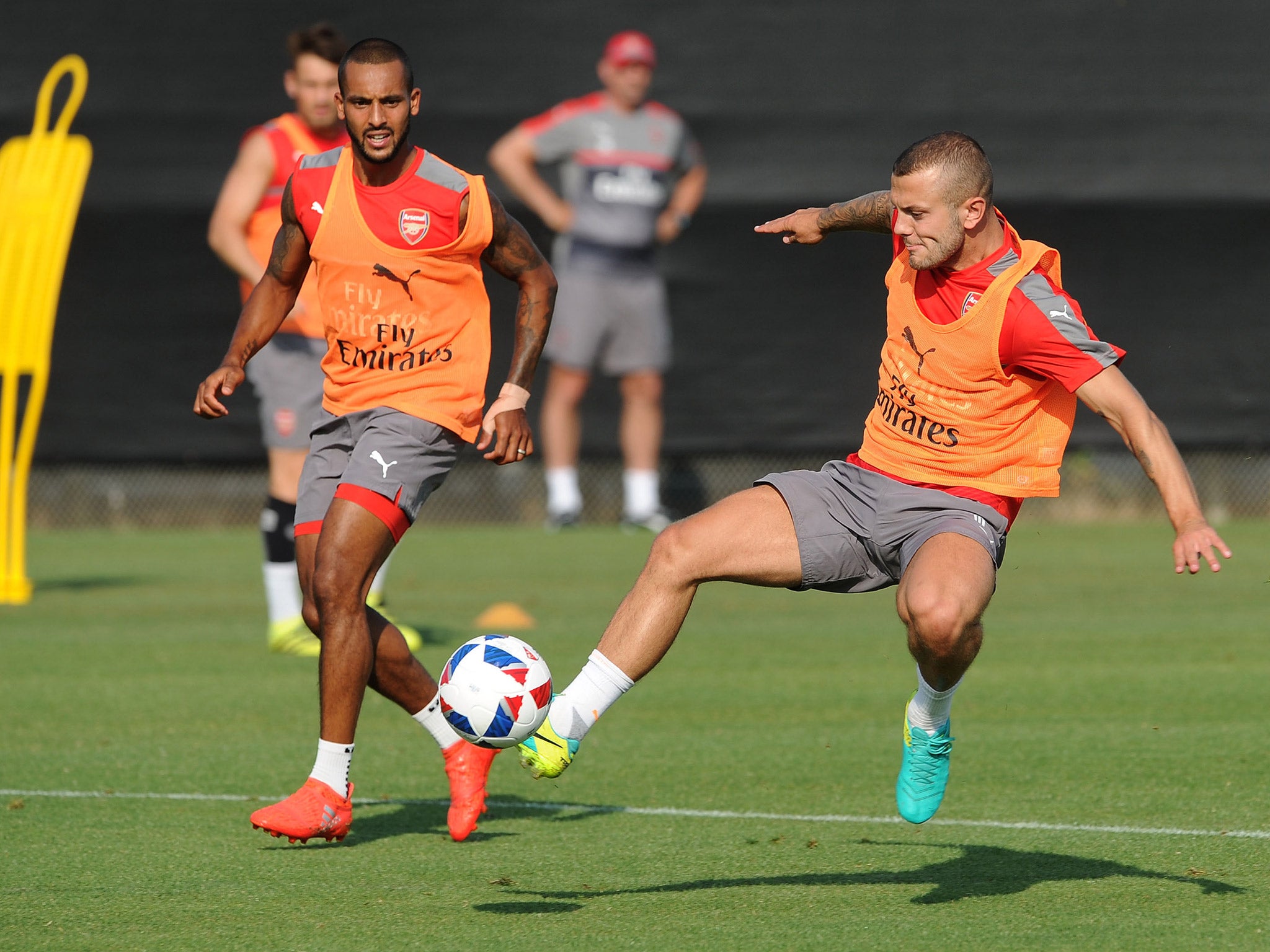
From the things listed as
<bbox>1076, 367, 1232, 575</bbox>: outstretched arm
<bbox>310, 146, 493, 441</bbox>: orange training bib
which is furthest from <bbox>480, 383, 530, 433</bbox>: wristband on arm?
<bbox>1076, 367, 1232, 575</bbox>: outstretched arm

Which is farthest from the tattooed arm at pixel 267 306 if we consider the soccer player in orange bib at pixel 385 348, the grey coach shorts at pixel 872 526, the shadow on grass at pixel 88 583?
the shadow on grass at pixel 88 583

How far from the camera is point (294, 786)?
20.5 ft

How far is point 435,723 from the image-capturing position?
→ 5773mm

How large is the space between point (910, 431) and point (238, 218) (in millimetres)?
4651

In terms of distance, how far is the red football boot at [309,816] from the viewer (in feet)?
16.7

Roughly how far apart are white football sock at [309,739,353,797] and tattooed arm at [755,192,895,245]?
196 centimetres

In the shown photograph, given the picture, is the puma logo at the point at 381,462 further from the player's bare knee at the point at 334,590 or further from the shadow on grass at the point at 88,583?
the shadow on grass at the point at 88,583

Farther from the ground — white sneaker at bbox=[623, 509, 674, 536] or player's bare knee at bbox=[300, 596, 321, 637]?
white sneaker at bbox=[623, 509, 674, 536]

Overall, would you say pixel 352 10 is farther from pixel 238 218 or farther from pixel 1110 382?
pixel 1110 382

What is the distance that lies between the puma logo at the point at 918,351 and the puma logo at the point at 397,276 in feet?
5.02

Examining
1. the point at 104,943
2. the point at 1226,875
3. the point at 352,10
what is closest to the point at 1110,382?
the point at 1226,875

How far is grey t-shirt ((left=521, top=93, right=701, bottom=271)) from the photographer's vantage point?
13.5 m

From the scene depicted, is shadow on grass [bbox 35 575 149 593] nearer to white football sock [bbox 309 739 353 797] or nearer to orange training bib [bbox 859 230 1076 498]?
Answer: white football sock [bbox 309 739 353 797]

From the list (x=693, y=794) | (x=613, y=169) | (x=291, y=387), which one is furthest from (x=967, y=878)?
(x=613, y=169)
